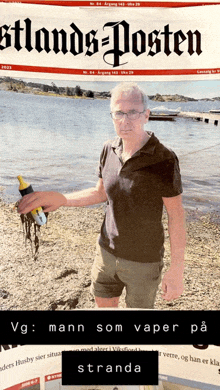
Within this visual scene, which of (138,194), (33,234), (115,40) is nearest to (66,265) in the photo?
(33,234)

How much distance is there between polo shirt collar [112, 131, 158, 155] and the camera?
71cm

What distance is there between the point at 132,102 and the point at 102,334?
456mm

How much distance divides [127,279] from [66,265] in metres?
0.13

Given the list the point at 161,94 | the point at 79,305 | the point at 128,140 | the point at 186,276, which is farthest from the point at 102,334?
the point at 161,94

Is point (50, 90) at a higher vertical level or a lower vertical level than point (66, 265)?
higher

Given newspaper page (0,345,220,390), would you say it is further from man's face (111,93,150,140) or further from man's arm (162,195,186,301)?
man's face (111,93,150,140)

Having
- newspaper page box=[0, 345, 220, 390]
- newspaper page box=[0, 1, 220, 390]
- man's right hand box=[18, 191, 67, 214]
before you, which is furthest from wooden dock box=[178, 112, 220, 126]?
newspaper page box=[0, 345, 220, 390]

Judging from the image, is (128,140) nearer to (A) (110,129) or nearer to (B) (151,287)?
(A) (110,129)

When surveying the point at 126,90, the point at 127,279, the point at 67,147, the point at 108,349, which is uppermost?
the point at 126,90

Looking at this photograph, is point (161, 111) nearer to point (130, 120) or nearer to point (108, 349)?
point (130, 120)

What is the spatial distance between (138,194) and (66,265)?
207 mm

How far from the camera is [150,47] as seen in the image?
2.43ft

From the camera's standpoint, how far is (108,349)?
0.75 meters

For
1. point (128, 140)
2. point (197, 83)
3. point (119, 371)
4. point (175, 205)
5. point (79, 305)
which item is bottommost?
point (119, 371)
